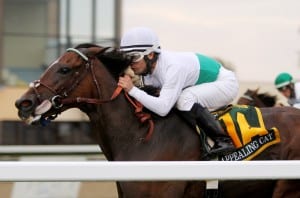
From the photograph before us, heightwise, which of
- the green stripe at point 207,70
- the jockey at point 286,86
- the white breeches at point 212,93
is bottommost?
the jockey at point 286,86

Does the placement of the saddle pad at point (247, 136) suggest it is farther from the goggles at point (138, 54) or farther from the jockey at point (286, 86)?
the jockey at point (286, 86)

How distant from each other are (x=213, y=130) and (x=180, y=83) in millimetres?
334

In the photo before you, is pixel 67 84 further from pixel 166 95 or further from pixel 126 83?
pixel 166 95

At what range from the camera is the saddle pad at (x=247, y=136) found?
15.0 feet

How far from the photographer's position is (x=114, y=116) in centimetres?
458

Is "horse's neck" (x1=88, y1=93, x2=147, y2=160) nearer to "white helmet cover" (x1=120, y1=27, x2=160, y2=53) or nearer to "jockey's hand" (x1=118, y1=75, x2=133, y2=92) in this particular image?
"jockey's hand" (x1=118, y1=75, x2=133, y2=92)

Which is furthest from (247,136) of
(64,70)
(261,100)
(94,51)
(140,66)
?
(261,100)

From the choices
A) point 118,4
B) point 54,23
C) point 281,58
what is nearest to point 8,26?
point 54,23

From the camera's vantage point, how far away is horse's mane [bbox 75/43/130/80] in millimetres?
4652

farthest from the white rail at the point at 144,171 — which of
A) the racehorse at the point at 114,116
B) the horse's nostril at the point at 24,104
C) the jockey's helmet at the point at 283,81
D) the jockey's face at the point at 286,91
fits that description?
the jockey's helmet at the point at 283,81

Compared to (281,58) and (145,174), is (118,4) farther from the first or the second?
(145,174)

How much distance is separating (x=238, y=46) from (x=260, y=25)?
2.35 ft

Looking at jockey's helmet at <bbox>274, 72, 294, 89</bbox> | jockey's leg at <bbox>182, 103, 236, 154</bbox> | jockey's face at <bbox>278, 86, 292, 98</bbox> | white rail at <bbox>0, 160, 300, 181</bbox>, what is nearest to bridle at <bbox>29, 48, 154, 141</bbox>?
jockey's leg at <bbox>182, 103, 236, 154</bbox>

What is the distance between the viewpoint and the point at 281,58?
16.7 m
